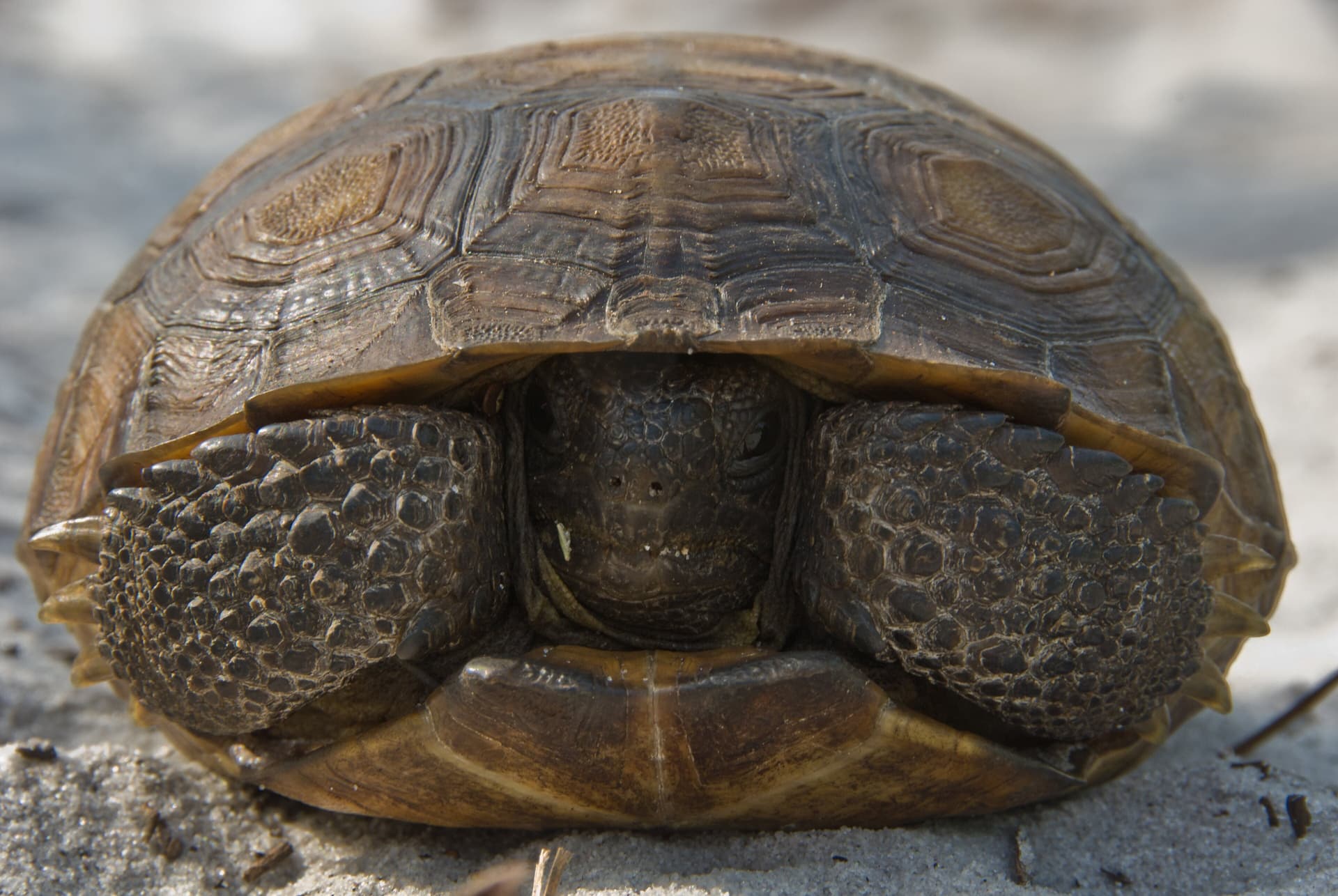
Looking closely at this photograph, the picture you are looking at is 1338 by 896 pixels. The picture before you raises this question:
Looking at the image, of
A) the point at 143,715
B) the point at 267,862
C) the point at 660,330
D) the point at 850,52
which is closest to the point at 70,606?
the point at 143,715

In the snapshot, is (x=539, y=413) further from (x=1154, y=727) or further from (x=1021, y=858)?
(x=1154, y=727)

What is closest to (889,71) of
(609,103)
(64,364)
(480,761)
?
(609,103)

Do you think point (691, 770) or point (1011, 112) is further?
point (1011, 112)

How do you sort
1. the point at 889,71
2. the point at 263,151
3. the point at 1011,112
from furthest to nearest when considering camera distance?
the point at 1011,112 < the point at 889,71 < the point at 263,151

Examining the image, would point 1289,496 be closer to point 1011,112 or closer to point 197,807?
point 197,807

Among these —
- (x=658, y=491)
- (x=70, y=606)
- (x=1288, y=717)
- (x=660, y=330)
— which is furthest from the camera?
(x=1288, y=717)

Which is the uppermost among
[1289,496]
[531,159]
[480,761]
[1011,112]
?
[1011,112]

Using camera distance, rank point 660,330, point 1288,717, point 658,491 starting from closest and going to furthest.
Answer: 1. point 660,330
2. point 658,491
3. point 1288,717
